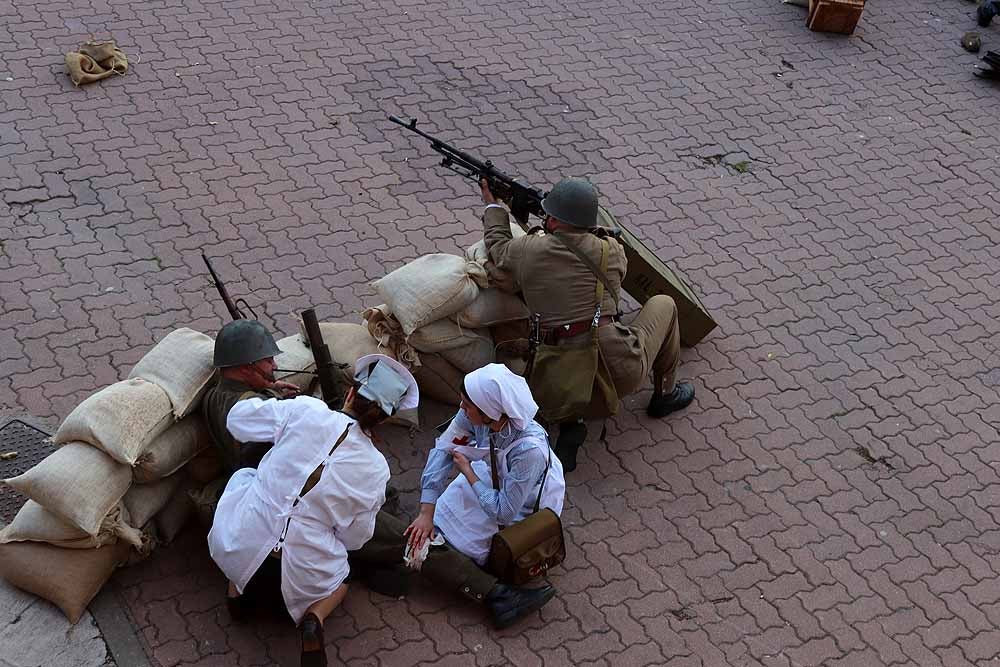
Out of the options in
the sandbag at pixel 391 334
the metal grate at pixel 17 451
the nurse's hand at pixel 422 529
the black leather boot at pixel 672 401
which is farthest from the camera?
the black leather boot at pixel 672 401

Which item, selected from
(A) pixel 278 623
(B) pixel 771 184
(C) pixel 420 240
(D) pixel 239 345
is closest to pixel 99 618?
(A) pixel 278 623

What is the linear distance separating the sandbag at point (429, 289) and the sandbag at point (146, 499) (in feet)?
4.95

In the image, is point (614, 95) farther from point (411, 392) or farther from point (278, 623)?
point (278, 623)

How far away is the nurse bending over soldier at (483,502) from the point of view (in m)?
4.91

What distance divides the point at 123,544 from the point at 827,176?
6.40m

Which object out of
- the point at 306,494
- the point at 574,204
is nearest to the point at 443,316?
the point at 574,204

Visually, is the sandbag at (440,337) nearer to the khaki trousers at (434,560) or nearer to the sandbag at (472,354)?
the sandbag at (472,354)

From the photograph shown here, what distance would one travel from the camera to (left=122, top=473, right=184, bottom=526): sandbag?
4.93 meters

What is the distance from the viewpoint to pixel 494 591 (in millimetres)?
5043

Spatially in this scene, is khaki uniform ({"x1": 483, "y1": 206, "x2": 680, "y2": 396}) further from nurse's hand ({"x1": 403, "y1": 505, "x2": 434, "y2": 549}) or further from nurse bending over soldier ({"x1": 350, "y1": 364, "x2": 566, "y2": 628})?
nurse's hand ({"x1": 403, "y1": 505, "x2": 434, "y2": 549})

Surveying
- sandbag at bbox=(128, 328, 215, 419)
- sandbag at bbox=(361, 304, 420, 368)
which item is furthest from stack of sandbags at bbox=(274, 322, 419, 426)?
sandbag at bbox=(128, 328, 215, 419)

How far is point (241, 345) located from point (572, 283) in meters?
1.82

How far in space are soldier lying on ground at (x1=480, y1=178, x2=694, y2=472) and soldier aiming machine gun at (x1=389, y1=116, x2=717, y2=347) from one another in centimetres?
14

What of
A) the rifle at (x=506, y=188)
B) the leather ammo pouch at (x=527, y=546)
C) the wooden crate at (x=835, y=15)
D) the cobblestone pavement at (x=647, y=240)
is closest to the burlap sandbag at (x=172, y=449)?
the cobblestone pavement at (x=647, y=240)
